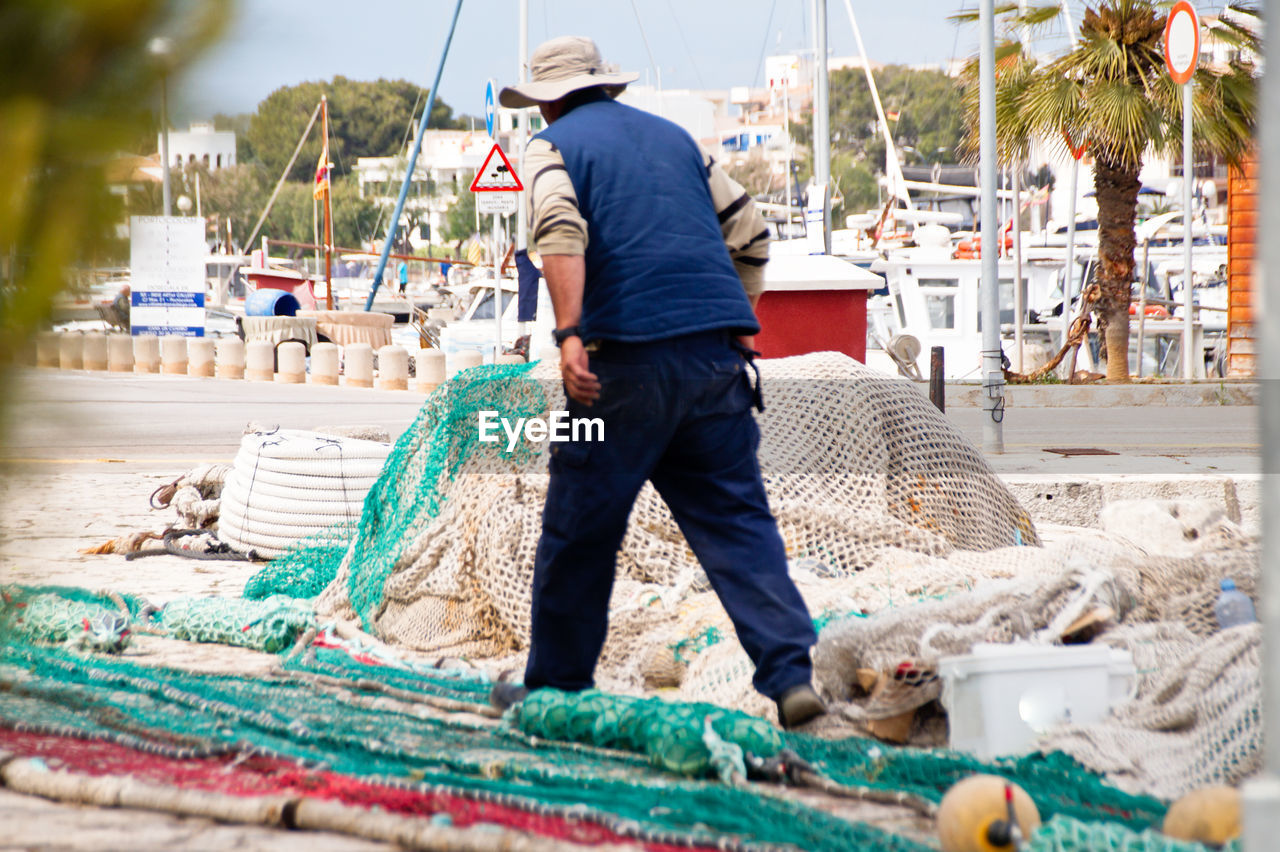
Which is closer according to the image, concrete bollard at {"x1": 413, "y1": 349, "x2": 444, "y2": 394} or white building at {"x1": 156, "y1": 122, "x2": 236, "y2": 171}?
white building at {"x1": 156, "y1": 122, "x2": 236, "y2": 171}

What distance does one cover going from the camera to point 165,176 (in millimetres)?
2109

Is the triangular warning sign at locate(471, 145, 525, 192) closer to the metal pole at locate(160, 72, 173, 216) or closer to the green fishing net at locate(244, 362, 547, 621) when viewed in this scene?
the green fishing net at locate(244, 362, 547, 621)

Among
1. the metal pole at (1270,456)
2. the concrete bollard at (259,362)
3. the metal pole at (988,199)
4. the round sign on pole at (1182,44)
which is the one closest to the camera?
the metal pole at (1270,456)

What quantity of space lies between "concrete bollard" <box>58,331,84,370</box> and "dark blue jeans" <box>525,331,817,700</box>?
1546mm

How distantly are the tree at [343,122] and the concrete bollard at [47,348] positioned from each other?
44cm

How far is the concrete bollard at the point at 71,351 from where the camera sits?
6.70ft

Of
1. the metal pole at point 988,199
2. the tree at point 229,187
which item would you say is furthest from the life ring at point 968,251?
the tree at point 229,187

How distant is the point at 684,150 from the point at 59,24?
6.79 ft

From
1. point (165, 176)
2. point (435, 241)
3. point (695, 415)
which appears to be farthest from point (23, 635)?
point (435, 241)

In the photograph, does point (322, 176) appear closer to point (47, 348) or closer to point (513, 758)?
point (513, 758)

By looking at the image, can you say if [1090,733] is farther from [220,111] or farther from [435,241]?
[435,241]

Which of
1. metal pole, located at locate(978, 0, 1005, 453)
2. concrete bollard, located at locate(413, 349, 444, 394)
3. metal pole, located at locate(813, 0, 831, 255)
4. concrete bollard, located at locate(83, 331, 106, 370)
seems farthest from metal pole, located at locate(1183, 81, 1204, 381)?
concrete bollard, located at locate(83, 331, 106, 370)

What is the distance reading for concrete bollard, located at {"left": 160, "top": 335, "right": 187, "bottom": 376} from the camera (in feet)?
80.0

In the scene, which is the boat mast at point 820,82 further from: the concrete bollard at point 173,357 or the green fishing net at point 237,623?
the green fishing net at point 237,623
